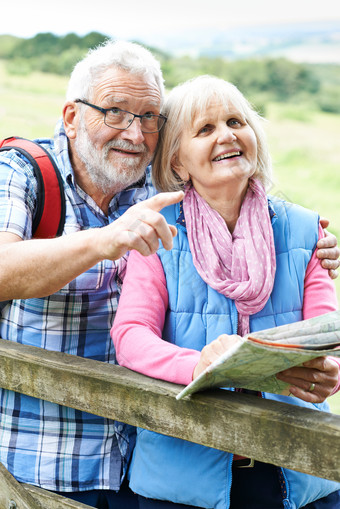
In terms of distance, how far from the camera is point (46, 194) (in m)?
1.74

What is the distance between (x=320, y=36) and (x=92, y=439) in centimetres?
1208

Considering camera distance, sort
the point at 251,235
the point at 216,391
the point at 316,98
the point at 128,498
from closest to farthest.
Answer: the point at 216,391 → the point at 251,235 → the point at 128,498 → the point at 316,98

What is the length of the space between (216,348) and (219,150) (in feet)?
1.93

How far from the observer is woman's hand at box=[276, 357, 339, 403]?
1.22 m

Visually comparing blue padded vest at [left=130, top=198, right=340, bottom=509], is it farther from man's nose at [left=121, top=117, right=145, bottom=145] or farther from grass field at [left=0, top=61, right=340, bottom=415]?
grass field at [left=0, top=61, right=340, bottom=415]

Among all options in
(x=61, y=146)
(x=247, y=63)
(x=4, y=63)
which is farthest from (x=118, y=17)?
(x=61, y=146)

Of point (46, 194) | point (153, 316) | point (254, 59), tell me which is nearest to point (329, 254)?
point (153, 316)

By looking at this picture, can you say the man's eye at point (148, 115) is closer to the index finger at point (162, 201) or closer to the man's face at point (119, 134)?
the man's face at point (119, 134)

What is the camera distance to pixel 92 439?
5.74 ft

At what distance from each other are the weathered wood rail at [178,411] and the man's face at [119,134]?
60 cm

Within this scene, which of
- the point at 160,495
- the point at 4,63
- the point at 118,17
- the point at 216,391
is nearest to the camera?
the point at 216,391

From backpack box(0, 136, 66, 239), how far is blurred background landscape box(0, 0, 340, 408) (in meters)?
9.34

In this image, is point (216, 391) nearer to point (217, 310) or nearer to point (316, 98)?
point (217, 310)

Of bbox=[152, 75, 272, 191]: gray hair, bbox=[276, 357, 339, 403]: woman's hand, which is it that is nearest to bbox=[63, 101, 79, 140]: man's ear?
bbox=[152, 75, 272, 191]: gray hair
